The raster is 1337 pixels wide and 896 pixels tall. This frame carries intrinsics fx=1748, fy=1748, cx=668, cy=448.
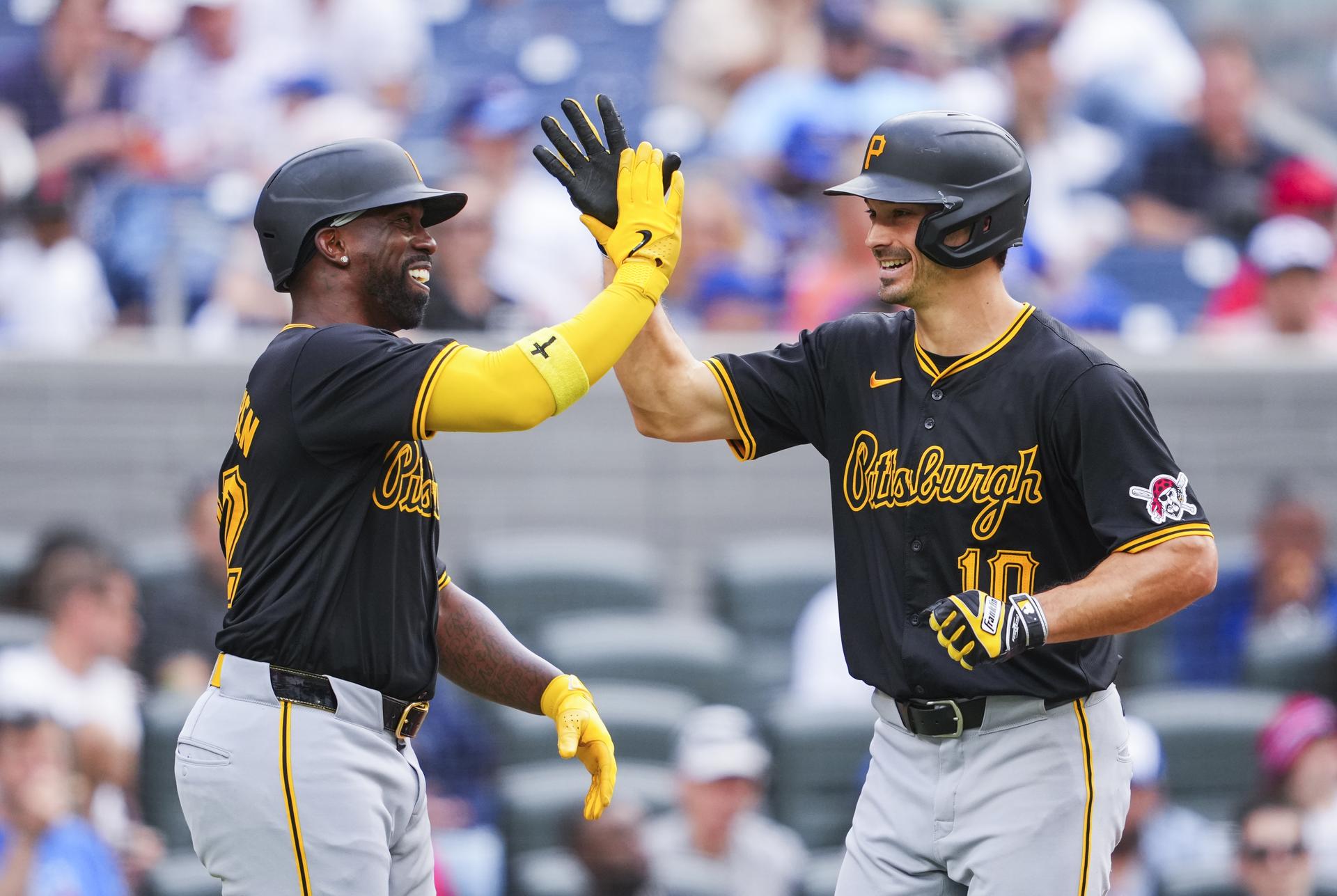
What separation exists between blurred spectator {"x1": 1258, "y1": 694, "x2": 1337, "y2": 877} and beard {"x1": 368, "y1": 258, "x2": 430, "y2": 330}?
3974 mm

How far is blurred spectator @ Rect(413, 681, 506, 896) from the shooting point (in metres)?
5.79

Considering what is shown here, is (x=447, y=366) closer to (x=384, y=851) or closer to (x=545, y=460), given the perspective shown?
(x=384, y=851)

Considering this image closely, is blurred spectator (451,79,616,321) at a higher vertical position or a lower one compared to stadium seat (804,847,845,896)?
higher

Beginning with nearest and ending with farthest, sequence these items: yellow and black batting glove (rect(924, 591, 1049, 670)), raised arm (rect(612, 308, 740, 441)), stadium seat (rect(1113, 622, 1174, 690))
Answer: yellow and black batting glove (rect(924, 591, 1049, 670)) < raised arm (rect(612, 308, 740, 441)) < stadium seat (rect(1113, 622, 1174, 690))

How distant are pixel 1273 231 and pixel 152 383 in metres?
4.67

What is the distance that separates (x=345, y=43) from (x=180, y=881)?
430cm

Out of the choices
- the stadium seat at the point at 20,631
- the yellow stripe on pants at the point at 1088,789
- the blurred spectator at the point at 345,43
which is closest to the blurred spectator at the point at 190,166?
the blurred spectator at the point at 345,43

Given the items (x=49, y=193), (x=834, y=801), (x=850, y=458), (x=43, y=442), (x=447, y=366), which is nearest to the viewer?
(x=447, y=366)

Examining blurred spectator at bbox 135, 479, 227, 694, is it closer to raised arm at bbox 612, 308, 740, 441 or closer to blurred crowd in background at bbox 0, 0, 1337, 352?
blurred crowd in background at bbox 0, 0, 1337, 352

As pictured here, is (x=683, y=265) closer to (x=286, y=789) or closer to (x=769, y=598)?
(x=769, y=598)

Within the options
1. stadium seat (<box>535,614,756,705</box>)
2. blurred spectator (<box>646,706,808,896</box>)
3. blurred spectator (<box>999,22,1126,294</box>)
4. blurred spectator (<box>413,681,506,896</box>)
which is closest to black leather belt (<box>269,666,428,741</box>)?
blurred spectator (<box>646,706,808,896</box>)

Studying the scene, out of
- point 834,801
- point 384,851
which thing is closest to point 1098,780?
point 384,851

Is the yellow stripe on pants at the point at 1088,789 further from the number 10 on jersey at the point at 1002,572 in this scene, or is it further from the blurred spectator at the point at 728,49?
the blurred spectator at the point at 728,49

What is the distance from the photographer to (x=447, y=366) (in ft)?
9.70
